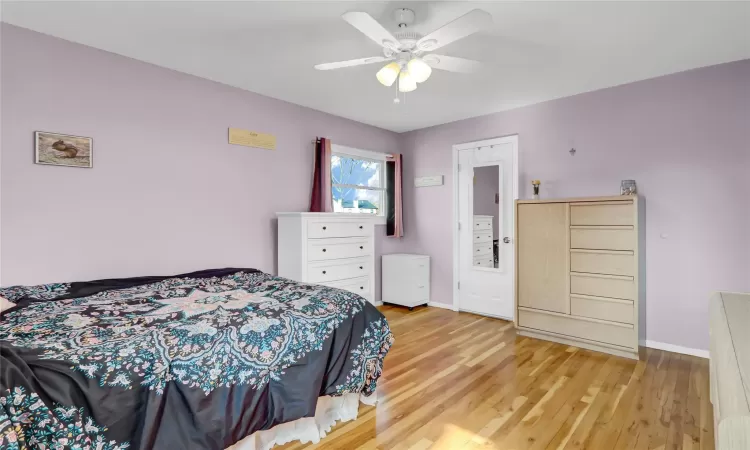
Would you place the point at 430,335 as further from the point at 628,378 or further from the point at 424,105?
the point at 424,105

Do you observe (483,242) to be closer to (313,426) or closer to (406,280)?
(406,280)

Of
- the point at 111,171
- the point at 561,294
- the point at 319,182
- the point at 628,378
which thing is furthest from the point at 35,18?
the point at 628,378

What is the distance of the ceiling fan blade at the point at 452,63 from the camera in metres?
2.26

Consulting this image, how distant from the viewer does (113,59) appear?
2.74 meters

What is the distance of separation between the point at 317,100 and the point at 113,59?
5.70 feet

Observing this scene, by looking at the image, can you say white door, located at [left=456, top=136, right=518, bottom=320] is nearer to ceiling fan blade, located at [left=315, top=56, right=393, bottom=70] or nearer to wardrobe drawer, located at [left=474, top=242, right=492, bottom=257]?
wardrobe drawer, located at [left=474, top=242, right=492, bottom=257]

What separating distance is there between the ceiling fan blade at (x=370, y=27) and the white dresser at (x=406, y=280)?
3.00 metres

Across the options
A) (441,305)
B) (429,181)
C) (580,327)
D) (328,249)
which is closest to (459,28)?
(328,249)

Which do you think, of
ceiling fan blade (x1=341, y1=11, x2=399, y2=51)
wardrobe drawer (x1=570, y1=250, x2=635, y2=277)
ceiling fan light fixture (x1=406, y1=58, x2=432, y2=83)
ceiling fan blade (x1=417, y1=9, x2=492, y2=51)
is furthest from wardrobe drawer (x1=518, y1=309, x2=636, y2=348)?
ceiling fan blade (x1=341, y1=11, x2=399, y2=51)

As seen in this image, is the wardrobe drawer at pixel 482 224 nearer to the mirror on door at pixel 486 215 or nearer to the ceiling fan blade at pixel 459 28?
the mirror on door at pixel 486 215

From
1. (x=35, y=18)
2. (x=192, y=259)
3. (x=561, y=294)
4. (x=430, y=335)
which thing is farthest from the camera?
(x=430, y=335)

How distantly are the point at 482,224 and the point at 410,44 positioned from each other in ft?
9.08

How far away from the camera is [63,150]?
2527 mm

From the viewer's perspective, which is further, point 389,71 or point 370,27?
point 389,71
